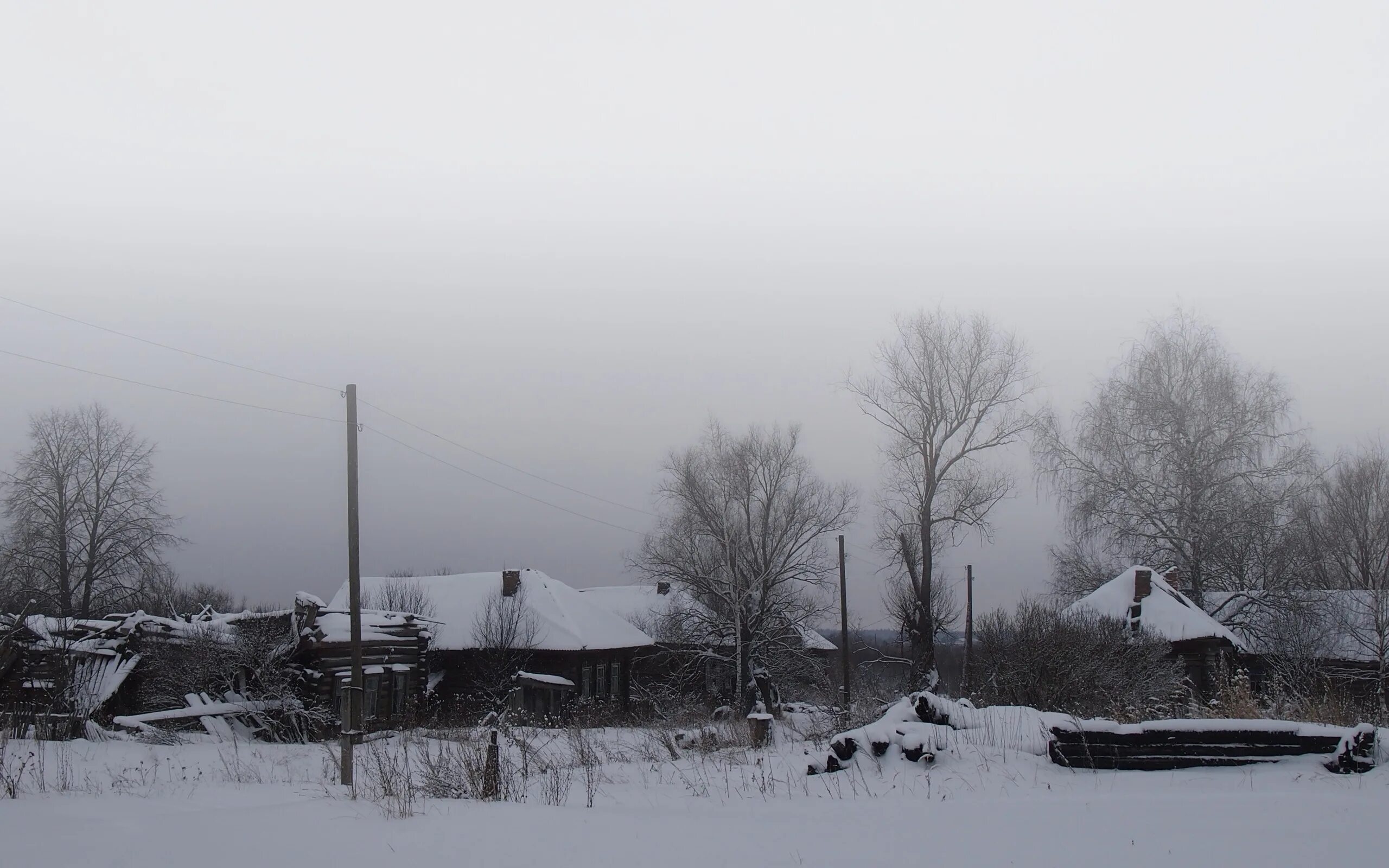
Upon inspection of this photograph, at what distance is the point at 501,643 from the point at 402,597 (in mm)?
8513

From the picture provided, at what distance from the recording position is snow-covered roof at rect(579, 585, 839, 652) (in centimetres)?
4150

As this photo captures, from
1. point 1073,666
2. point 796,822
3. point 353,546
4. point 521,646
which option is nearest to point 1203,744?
point 796,822

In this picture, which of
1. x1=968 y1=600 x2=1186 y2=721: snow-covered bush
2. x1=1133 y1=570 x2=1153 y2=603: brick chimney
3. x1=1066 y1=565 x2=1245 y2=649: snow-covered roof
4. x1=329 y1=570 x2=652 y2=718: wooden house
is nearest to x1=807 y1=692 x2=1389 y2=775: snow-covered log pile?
x1=968 y1=600 x2=1186 y2=721: snow-covered bush

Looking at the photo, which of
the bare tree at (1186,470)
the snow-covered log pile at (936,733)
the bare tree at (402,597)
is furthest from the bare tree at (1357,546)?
the bare tree at (402,597)

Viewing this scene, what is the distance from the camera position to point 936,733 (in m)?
12.4

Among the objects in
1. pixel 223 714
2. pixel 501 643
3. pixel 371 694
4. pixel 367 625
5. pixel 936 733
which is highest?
pixel 367 625

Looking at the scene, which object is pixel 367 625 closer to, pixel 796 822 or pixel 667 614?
pixel 667 614

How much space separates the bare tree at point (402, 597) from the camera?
46.2m

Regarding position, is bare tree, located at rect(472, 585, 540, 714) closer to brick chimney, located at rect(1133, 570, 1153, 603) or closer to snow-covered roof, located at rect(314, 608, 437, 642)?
snow-covered roof, located at rect(314, 608, 437, 642)

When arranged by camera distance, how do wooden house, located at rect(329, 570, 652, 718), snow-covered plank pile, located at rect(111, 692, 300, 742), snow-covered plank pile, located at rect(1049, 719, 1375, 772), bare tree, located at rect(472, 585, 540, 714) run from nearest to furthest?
snow-covered plank pile, located at rect(1049, 719, 1375, 772), snow-covered plank pile, located at rect(111, 692, 300, 742), bare tree, located at rect(472, 585, 540, 714), wooden house, located at rect(329, 570, 652, 718)

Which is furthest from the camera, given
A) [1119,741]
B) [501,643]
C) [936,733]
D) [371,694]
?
[501,643]

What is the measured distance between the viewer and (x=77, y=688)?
26.3 metres

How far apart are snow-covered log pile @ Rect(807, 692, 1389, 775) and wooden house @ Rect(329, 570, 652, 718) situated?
1079 inches

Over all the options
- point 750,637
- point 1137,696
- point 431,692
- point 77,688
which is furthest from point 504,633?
point 1137,696
